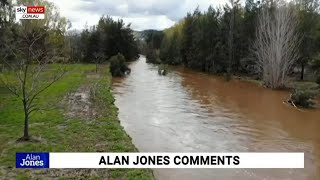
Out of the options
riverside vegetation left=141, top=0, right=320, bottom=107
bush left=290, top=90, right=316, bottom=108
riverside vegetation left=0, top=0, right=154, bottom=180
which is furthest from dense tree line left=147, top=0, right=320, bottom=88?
riverside vegetation left=0, top=0, right=154, bottom=180

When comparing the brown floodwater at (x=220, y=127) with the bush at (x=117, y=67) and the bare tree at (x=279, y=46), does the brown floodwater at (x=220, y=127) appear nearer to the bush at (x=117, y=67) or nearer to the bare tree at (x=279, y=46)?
the bare tree at (x=279, y=46)

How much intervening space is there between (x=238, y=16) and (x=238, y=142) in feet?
125

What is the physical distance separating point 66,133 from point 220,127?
7.09m

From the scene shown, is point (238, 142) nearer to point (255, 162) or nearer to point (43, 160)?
point (255, 162)

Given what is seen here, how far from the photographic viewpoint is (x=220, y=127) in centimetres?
1741

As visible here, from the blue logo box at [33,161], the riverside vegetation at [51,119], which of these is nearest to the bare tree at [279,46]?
the riverside vegetation at [51,119]

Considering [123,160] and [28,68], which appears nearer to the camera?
[123,160]

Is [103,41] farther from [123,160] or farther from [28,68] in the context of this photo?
[123,160]

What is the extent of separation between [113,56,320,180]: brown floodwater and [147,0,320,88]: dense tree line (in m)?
11.9

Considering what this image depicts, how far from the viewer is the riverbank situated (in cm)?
951

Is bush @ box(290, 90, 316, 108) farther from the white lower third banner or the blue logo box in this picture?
the blue logo box

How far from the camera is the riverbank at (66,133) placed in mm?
9508

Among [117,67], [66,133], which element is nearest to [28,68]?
[66,133]

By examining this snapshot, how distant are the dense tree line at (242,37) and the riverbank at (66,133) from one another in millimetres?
21071
